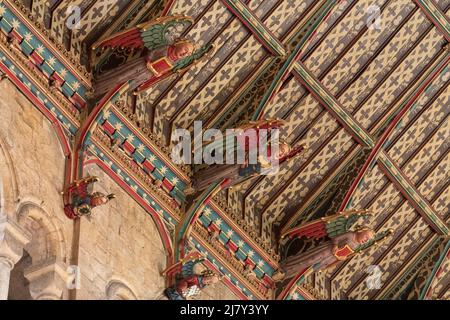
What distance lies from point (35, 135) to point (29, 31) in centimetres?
133

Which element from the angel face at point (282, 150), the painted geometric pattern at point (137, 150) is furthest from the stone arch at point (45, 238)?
the angel face at point (282, 150)

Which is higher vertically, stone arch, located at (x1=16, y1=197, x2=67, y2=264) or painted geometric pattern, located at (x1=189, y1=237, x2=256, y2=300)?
painted geometric pattern, located at (x1=189, y1=237, x2=256, y2=300)

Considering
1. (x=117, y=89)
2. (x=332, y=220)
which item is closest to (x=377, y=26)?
(x=332, y=220)

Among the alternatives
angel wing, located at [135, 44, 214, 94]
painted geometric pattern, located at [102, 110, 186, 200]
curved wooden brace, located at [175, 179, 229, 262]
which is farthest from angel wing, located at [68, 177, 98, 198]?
curved wooden brace, located at [175, 179, 229, 262]

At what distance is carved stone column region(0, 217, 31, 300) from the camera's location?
2617 cm

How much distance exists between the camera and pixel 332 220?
1236 inches

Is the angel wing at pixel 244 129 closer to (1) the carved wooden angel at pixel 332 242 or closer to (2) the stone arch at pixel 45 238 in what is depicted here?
(1) the carved wooden angel at pixel 332 242

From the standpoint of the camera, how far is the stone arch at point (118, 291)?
2783cm

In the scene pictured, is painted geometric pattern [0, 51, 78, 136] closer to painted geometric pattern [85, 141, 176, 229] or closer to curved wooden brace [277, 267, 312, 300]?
painted geometric pattern [85, 141, 176, 229]

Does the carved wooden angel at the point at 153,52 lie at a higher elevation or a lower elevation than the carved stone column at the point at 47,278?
higher

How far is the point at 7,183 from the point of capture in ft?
87.6

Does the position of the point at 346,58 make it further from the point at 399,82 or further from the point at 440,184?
the point at 440,184

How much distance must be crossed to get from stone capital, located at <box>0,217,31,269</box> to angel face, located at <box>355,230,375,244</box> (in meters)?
6.23

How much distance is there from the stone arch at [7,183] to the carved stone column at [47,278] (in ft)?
3.14
